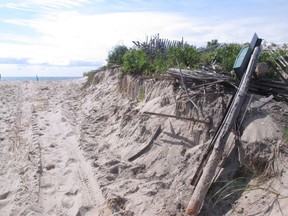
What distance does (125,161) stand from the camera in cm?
602

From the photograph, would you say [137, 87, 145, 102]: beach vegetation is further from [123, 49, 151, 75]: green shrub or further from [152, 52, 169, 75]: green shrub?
[123, 49, 151, 75]: green shrub

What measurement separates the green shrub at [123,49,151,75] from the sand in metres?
0.57

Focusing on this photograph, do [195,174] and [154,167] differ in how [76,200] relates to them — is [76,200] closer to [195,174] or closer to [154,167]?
[154,167]

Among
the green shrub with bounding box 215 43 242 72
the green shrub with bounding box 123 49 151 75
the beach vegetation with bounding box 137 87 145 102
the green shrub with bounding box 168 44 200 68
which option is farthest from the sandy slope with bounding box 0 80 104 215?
the green shrub with bounding box 215 43 242 72

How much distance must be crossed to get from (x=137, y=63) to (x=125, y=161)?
165 inches

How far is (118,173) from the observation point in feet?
18.4

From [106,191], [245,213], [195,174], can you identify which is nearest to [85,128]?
[106,191]

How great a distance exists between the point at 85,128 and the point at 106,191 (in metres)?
3.73

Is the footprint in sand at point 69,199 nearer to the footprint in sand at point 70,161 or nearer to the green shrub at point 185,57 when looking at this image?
the footprint in sand at point 70,161

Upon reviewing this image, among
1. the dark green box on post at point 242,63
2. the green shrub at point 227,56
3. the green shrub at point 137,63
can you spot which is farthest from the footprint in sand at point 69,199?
the green shrub at point 137,63

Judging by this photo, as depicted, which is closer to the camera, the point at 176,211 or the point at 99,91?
the point at 176,211

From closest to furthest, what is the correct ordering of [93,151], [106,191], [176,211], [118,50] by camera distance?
[176,211] → [106,191] → [93,151] → [118,50]

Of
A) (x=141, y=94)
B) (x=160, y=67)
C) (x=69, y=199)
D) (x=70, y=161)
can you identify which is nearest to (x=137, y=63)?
(x=160, y=67)

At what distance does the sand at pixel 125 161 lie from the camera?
4.50 m
